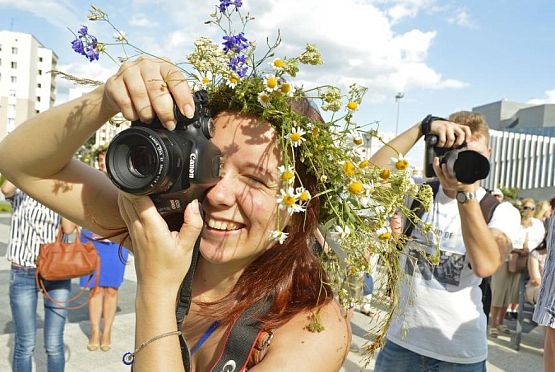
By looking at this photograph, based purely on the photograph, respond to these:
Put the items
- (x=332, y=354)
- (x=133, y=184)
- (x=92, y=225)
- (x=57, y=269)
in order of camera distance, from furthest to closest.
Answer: (x=57, y=269)
(x=92, y=225)
(x=332, y=354)
(x=133, y=184)

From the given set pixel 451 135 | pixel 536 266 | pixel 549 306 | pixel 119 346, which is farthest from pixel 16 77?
pixel 549 306

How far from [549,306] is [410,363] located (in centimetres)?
76

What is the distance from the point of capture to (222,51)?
140 centimetres

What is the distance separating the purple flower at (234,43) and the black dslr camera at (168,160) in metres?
0.15

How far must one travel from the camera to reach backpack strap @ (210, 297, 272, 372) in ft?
4.41

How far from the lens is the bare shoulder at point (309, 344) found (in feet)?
4.28

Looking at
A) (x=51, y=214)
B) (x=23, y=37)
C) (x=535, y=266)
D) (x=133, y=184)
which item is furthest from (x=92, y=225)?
(x=23, y=37)

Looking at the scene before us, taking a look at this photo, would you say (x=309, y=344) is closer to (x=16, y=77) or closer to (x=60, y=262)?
(x=60, y=262)

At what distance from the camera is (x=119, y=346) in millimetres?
5199

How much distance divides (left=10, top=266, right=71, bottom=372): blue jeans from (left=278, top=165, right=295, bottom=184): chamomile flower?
3230 mm

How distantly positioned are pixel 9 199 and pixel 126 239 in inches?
119

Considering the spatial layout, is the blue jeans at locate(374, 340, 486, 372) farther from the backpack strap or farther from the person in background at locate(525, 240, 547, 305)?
the person in background at locate(525, 240, 547, 305)

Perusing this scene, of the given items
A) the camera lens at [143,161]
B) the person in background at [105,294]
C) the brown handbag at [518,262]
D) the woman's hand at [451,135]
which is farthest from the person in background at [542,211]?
the camera lens at [143,161]

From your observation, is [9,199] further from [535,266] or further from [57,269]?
[535,266]
